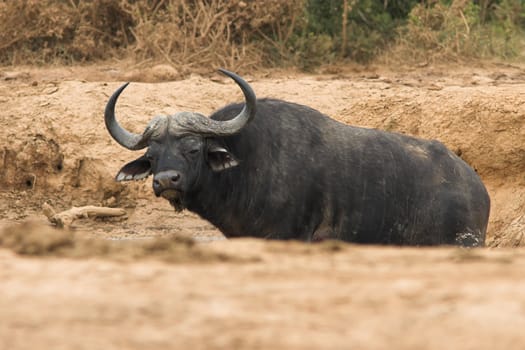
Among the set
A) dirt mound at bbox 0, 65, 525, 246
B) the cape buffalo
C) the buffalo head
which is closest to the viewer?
the buffalo head

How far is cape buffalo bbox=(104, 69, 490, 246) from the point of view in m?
10.2

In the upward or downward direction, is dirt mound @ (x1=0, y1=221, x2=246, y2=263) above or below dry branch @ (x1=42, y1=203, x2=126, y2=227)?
above

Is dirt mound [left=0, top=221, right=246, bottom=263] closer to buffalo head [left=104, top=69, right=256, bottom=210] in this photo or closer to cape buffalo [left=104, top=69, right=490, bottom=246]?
cape buffalo [left=104, top=69, right=490, bottom=246]

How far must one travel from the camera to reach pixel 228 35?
1720 centimetres

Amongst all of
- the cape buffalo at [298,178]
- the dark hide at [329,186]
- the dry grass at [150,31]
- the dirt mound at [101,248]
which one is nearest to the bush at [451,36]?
the dry grass at [150,31]

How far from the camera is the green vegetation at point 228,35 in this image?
17188 mm

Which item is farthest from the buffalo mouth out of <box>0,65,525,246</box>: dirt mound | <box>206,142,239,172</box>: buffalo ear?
<box>0,65,525,246</box>: dirt mound

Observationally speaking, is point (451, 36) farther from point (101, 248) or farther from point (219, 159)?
point (101, 248)

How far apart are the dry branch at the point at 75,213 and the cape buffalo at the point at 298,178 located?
2.97 meters

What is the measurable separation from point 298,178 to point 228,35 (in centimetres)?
729

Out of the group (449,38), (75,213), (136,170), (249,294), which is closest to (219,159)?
(136,170)

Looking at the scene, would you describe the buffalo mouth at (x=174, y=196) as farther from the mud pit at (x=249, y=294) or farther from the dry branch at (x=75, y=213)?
the dry branch at (x=75, y=213)

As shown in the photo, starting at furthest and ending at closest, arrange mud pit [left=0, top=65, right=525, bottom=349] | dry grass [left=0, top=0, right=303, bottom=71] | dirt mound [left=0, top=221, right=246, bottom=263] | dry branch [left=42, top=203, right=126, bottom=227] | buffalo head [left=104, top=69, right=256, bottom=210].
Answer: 1. dry grass [left=0, top=0, right=303, bottom=71]
2. dry branch [left=42, top=203, right=126, bottom=227]
3. buffalo head [left=104, top=69, right=256, bottom=210]
4. dirt mound [left=0, top=221, right=246, bottom=263]
5. mud pit [left=0, top=65, right=525, bottom=349]

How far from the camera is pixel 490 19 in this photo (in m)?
19.3
